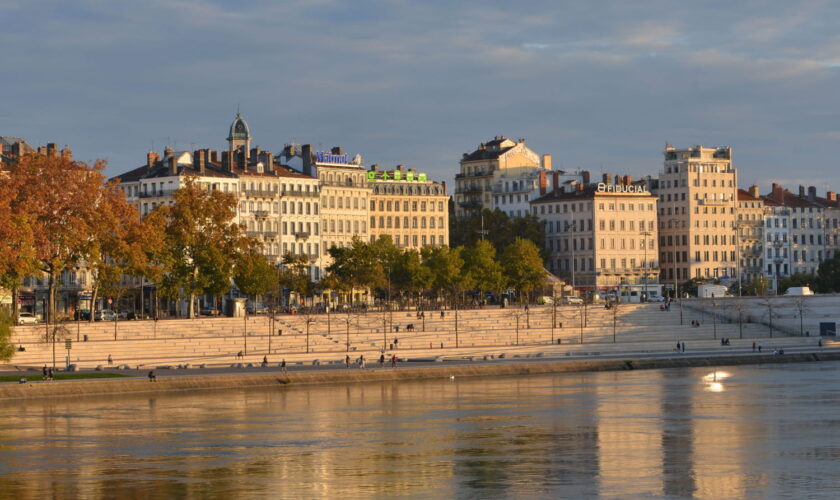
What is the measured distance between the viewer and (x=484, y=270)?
153 m

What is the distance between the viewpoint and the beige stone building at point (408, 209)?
168 meters

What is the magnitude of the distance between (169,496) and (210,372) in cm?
4644

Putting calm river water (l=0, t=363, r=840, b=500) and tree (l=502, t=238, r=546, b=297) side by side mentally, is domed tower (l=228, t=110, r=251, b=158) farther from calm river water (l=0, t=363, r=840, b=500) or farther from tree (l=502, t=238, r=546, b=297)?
calm river water (l=0, t=363, r=840, b=500)

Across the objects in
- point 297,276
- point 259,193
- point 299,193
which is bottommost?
point 297,276

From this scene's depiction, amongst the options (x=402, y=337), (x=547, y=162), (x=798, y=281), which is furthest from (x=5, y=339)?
(x=547, y=162)

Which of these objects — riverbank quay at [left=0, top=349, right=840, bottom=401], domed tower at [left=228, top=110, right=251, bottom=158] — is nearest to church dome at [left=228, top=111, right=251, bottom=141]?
domed tower at [left=228, top=110, right=251, bottom=158]

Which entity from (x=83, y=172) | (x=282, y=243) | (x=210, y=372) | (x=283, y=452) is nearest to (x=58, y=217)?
(x=83, y=172)

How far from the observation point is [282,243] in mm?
153125

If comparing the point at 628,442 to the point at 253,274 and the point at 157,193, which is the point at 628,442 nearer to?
the point at 253,274

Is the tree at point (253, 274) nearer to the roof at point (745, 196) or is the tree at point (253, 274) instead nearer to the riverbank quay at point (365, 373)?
the riverbank quay at point (365, 373)

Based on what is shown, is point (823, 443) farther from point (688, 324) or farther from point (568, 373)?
point (688, 324)

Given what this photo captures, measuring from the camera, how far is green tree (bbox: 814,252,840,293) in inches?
6727

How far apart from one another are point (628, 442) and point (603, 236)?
119 metres

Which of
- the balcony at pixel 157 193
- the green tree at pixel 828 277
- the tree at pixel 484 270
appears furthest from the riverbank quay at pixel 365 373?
the green tree at pixel 828 277
